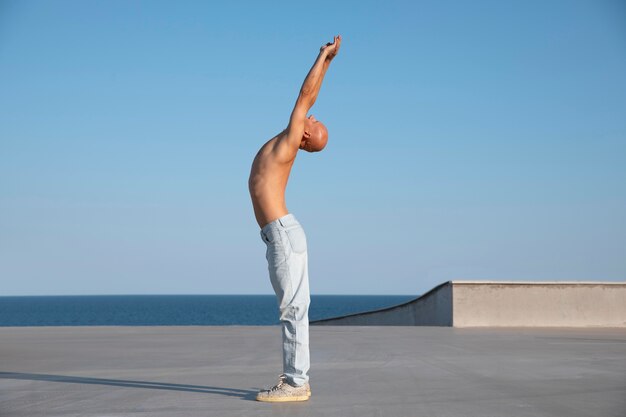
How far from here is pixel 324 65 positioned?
16.3 feet

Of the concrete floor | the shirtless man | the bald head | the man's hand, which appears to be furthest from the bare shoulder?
the concrete floor

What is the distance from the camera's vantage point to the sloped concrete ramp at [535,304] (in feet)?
43.4

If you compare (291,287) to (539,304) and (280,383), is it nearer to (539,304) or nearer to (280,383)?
(280,383)

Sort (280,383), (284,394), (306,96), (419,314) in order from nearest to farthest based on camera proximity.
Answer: (284,394) → (280,383) → (306,96) → (419,314)

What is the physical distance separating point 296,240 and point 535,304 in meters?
9.57

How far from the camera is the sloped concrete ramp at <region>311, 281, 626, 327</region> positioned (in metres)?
13.2

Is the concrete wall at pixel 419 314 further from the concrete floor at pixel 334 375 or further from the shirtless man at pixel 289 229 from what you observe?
the shirtless man at pixel 289 229

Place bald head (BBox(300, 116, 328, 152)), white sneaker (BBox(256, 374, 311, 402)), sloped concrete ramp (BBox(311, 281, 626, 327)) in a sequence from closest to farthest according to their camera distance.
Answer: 1. white sneaker (BBox(256, 374, 311, 402))
2. bald head (BBox(300, 116, 328, 152))
3. sloped concrete ramp (BBox(311, 281, 626, 327))

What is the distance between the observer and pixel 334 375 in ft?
19.6

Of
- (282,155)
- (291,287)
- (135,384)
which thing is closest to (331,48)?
(282,155)

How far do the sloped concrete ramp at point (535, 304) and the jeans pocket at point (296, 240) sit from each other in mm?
8785

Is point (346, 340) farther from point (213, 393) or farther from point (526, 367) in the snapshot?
point (213, 393)

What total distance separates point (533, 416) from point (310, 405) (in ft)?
4.50

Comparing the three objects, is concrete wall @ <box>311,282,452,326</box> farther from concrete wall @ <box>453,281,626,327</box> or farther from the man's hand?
the man's hand
